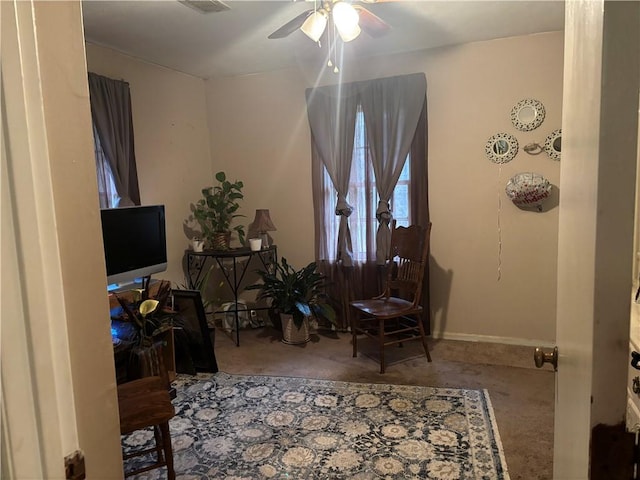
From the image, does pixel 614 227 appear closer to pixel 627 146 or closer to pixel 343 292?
pixel 627 146

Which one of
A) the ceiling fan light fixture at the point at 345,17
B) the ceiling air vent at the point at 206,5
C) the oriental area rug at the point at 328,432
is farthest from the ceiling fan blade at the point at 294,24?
the oriental area rug at the point at 328,432

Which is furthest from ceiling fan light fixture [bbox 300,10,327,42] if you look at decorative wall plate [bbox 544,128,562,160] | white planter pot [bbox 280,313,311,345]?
white planter pot [bbox 280,313,311,345]

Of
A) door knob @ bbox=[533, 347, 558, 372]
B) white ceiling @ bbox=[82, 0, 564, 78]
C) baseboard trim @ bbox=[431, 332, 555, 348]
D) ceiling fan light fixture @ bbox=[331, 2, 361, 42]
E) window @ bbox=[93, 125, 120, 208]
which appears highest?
white ceiling @ bbox=[82, 0, 564, 78]

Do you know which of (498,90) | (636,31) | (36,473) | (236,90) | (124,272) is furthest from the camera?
(236,90)

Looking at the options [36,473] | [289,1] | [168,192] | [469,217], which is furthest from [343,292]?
[36,473]

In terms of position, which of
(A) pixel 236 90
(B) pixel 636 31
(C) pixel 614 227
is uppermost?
(A) pixel 236 90

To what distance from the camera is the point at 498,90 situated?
344cm

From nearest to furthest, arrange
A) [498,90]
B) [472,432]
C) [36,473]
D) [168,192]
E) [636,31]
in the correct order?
1. [636,31]
2. [36,473]
3. [472,432]
4. [498,90]
5. [168,192]

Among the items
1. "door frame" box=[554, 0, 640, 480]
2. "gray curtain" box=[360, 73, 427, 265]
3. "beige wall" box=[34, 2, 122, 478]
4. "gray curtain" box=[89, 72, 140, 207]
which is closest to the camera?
"door frame" box=[554, 0, 640, 480]

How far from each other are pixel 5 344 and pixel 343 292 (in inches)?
137

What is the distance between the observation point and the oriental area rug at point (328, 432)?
2062mm

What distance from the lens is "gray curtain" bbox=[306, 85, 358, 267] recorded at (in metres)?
3.79

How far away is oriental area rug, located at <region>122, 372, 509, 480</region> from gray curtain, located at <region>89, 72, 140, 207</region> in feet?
5.03

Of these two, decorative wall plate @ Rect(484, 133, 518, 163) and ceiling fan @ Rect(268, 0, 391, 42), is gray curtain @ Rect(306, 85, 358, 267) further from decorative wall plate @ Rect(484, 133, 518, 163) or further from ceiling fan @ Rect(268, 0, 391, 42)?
ceiling fan @ Rect(268, 0, 391, 42)
